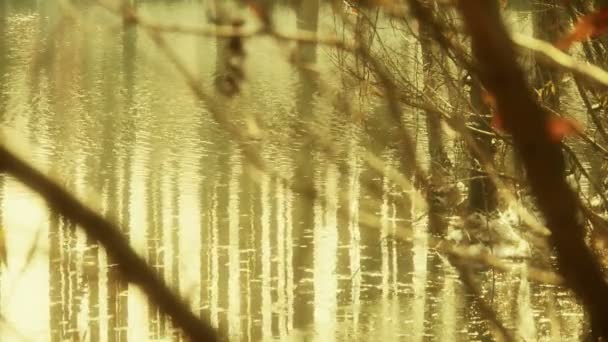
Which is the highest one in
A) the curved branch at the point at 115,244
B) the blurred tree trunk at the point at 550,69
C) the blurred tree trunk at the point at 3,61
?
the blurred tree trunk at the point at 3,61

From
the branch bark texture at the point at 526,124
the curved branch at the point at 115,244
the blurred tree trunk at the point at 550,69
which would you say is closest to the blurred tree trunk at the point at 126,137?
the curved branch at the point at 115,244

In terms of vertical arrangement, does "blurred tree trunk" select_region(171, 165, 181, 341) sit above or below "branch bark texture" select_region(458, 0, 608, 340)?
above

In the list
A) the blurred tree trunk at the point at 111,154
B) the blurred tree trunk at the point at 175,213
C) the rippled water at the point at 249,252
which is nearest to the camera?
the rippled water at the point at 249,252

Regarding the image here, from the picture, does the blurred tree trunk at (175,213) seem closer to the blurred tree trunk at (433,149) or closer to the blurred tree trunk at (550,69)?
A: the blurred tree trunk at (550,69)

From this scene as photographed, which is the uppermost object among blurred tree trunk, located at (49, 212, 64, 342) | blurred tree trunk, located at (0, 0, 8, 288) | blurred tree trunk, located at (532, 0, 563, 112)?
blurred tree trunk, located at (0, 0, 8, 288)

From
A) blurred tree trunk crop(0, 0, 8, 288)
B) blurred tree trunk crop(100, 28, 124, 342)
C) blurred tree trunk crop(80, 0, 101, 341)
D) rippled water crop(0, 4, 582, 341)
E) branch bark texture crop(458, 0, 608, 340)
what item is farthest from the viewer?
blurred tree trunk crop(0, 0, 8, 288)

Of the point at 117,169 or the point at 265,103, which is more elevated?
the point at 265,103

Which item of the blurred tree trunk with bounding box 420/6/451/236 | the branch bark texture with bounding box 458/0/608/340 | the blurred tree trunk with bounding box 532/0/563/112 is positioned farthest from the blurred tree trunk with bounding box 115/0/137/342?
the blurred tree trunk with bounding box 532/0/563/112

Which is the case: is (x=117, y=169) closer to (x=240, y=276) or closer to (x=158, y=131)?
(x=158, y=131)

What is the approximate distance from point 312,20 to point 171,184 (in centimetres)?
1088

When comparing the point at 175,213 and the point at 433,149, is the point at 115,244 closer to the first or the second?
the point at 433,149

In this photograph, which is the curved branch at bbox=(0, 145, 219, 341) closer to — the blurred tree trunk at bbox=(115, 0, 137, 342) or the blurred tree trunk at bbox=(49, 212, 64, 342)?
the blurred tree trunk at bbox=(115, 0, 137, 342)

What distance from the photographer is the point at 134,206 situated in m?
11.9

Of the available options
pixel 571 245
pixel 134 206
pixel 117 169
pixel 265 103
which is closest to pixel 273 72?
pixel 265 103
